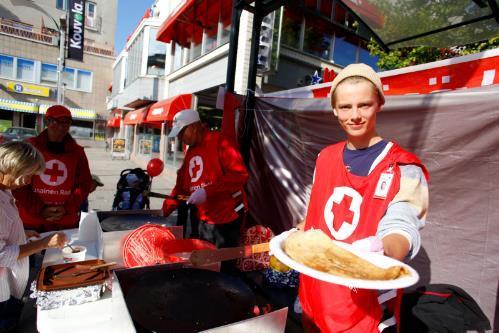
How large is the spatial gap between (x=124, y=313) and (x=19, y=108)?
108ft

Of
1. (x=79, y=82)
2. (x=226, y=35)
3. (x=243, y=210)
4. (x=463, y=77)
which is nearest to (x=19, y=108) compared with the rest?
(x=79, y=82)

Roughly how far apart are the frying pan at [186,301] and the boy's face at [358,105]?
107 cm

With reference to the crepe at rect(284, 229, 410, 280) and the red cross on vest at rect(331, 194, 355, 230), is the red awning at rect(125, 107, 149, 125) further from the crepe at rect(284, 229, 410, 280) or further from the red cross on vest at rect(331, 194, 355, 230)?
the crepe at rect(284, 229, 410, 280)

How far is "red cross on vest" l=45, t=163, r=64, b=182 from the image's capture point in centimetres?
281

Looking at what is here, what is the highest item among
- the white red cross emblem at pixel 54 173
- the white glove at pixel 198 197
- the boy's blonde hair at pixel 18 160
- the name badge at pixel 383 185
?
the name badge at pixel 383 185

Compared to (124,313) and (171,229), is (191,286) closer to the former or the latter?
(124,313)

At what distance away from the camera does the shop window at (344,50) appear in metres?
10.5

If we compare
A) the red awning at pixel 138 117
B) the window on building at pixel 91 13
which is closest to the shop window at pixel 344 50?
the red awning at pixel 138 117

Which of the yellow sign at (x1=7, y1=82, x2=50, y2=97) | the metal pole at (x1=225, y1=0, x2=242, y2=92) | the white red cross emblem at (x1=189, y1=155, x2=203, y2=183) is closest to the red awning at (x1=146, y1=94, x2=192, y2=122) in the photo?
the metal pole at (x1=225, y1=0, x2=242, y2=92)

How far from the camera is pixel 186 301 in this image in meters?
1.60

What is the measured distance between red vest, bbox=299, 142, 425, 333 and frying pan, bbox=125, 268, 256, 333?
40 centimetres

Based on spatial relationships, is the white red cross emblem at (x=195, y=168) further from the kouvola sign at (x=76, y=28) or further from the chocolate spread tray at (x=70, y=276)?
the kouvola sign at (x=76, y=28)

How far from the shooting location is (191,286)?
174 centimetres

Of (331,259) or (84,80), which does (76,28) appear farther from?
(331,259)
